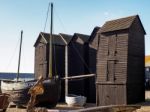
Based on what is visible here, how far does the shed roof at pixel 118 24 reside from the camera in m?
28.9

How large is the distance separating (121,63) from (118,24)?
4.58 m

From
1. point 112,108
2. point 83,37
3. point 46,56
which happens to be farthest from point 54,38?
point 112,108

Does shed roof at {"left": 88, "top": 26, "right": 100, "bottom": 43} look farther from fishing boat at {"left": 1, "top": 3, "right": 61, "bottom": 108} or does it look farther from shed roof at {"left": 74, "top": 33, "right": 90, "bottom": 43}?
fishing boat at {"left": 1, "top": 3, "right": 61, "bottom": 108}

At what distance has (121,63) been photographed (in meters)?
28.1

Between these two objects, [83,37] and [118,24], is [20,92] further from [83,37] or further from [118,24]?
[118,24]

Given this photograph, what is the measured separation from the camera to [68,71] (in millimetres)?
36906

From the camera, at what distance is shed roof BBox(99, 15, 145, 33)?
28922 mm

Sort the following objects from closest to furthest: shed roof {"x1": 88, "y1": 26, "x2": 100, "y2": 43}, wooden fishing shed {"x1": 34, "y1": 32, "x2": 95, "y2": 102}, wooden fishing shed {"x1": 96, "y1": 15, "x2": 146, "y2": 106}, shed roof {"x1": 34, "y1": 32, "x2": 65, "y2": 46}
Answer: wooden fishing shed {"x1": 96, "y1": 15, "x2": 146, "y2": 106} < shed roof {"x1": 88, "y1": 26, "x2": 100, "y2": 43} < wooden fishing shed {"x1": 34, "y1": 32, "x2": 95, "y2": 102} < shed roof {"x1": 34, "y1": 32, "x2": 65, "y2": 46}

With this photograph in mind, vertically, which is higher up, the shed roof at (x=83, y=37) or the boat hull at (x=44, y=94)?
the shed roof at (x=83, y=37)

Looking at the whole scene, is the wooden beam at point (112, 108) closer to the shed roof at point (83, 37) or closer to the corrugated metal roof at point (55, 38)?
the shed roof at point (83, 37)

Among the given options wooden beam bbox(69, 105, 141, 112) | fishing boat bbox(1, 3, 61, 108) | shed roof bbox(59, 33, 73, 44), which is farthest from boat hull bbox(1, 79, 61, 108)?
A: wooden beam bbox(69, 105, 141, 112)

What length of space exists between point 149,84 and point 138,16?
18671mm

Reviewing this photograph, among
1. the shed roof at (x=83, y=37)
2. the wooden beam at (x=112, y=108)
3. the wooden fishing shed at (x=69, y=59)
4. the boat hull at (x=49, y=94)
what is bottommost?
the boat hull at (x=49, y=94)

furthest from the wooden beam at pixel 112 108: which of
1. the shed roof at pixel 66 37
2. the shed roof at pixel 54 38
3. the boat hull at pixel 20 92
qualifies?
the shed roof at pixel 54 38
